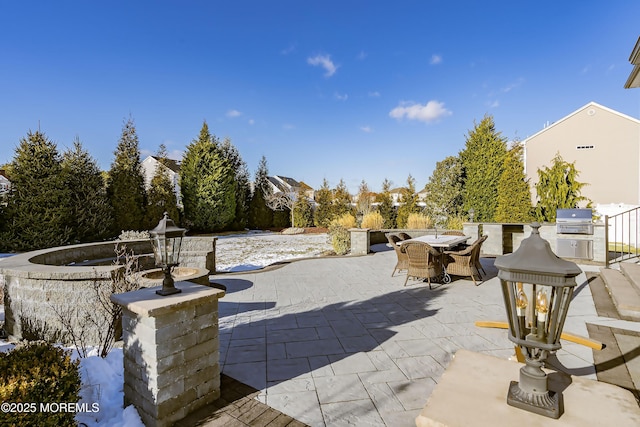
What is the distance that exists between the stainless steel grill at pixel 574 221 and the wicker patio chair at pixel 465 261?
10.6 ft

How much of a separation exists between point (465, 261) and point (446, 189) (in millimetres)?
11184

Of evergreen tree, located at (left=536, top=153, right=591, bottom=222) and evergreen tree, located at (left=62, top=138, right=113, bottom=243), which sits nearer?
evergreen tree, located at (left=536, top=153, right=591, bottom=222)

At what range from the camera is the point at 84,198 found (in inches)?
542

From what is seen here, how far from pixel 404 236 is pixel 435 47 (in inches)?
329

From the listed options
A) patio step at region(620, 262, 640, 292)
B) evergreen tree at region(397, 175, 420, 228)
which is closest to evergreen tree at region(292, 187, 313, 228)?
evergreen tree at region(397, 175, 420, 228)

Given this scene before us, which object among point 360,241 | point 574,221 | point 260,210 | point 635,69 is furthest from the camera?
point 260,210

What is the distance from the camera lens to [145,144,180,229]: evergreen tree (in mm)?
17281

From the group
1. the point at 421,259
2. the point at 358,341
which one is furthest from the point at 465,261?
the point at 358,341

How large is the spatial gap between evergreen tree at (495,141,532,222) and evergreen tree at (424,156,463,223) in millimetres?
3383

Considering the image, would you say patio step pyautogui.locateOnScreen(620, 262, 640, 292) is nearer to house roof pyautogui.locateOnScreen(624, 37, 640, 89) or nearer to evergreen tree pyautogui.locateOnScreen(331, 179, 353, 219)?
house roof pyautogui.locateOnScreen(624, 37, 640, 89)

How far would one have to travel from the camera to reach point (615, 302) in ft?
13.8

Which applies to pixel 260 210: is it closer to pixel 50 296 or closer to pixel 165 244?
pixel 50 296

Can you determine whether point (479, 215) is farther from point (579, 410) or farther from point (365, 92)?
point (579, 410)

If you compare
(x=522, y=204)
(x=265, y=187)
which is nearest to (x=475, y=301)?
(x=522, y=204)
